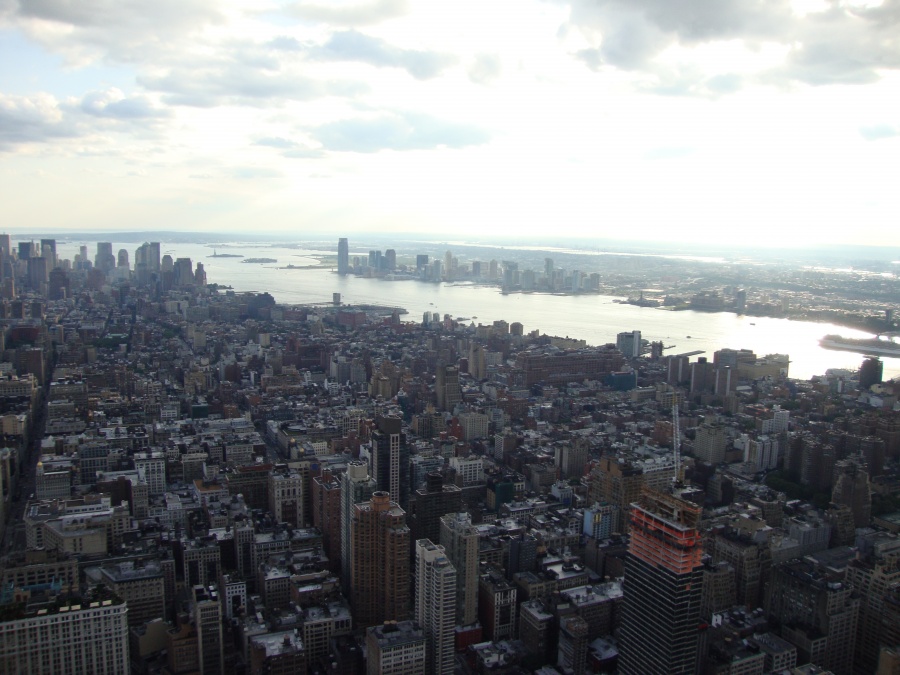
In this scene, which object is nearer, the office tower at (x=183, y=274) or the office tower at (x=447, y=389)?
the office tower at (x=447, y=389)

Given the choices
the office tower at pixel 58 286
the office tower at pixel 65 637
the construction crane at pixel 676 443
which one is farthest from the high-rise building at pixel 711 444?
the office tower at pixel 58 286

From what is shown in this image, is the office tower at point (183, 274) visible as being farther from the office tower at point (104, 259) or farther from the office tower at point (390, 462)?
the office tower at point (390, 462)

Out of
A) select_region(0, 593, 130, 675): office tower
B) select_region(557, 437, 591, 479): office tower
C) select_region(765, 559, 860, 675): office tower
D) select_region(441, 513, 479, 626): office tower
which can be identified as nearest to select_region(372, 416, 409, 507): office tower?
select_region(441, 513, 479, 626): office tower

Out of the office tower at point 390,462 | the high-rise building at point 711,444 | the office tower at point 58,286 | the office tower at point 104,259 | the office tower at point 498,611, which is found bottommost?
the office tower at point 498,611

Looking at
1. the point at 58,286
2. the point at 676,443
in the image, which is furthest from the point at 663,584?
the point at 58,286

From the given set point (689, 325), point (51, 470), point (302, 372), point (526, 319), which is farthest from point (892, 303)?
point (51, 470)

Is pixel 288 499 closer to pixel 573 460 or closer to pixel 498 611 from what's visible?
pixel 498 611
